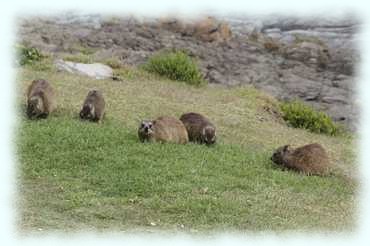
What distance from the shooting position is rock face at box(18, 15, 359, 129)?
19.9 m

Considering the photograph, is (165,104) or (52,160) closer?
(52,160)

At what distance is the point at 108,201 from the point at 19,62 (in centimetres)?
929

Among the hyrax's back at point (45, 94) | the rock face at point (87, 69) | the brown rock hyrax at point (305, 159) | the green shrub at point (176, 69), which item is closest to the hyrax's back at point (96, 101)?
the hyrax's back at point (45, 94)

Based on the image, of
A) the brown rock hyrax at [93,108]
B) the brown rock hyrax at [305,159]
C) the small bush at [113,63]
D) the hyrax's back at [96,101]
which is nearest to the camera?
the brown rock hyrax at [305,159]

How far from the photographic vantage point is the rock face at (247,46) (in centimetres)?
1986

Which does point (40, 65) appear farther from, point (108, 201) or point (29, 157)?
point (108, 201)

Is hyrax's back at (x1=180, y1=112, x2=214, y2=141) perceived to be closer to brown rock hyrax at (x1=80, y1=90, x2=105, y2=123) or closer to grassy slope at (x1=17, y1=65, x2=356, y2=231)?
grassy slope at (x1=17, y1=65, x2=356, y2=231)

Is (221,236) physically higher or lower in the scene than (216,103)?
higher

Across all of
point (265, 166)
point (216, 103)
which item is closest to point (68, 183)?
point (265, 166)

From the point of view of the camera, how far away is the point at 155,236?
6.71m

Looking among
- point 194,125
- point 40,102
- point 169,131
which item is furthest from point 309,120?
point 40,102

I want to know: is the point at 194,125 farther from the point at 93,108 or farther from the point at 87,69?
the point at 87,69

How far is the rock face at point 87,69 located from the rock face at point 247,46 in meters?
1.59

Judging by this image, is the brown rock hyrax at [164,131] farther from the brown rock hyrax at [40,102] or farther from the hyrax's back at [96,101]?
the brown rock hyrax at [40,102]
